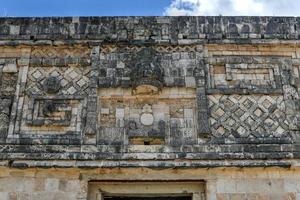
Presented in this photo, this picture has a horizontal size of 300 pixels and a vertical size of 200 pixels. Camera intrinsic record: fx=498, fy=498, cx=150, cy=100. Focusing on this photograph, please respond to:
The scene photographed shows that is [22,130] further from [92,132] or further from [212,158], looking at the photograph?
[212,158]

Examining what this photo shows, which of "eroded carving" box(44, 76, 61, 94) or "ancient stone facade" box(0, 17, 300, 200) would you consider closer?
"ancient stone facade" box(0, 17, 300, 200)

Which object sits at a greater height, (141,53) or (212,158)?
(141,53)

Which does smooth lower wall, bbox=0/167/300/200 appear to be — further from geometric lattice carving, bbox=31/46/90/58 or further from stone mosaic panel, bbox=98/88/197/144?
geometric lattice carving, bbox=31/46/90/58

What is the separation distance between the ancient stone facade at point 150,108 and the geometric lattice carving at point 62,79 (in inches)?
0.7

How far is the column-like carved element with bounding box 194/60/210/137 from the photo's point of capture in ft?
23.1

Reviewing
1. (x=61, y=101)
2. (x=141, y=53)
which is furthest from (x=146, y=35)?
(x=61, y=101)

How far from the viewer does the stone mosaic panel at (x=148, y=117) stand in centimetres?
704

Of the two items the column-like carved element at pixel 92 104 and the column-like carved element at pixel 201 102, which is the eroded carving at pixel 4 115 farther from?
the column-like carved element at pixel 201 102

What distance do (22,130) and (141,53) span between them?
2118 millimetres

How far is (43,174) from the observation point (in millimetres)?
6770

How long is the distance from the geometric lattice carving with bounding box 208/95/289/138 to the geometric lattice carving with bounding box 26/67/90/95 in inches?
75.9

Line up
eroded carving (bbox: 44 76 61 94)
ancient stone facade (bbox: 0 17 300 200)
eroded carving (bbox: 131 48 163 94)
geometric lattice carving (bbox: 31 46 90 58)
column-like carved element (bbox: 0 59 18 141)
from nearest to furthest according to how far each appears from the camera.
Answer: ancient stone facade (bbox: 0 17 300 200), column-like carved element (bbox: 0 59 18 141), eroded carving (bbox: 131 48 163 94), eroded carving (bbox: 44 76 61 94), geometric lattice carving (bbox: 31 46 90 58)

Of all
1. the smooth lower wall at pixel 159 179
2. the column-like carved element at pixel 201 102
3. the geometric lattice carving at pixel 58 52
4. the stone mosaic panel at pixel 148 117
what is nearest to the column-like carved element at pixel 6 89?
the geometric lattice carving at pixel 58 52

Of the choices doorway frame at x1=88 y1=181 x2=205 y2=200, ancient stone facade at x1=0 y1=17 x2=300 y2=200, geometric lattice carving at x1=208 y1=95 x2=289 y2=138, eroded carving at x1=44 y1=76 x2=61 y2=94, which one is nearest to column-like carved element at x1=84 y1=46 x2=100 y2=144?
ancient stone facade at x1=0 y1=17 x2=300 y2=200
